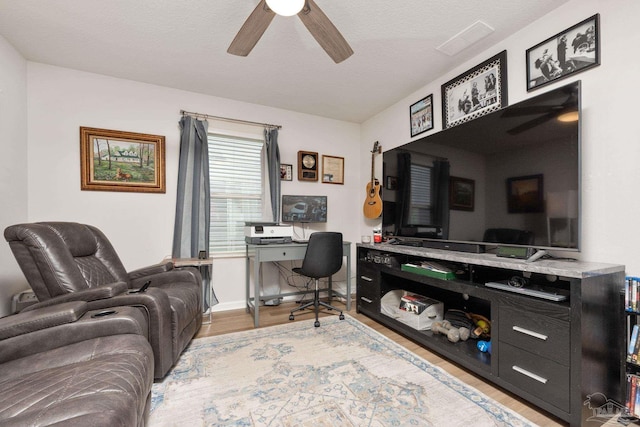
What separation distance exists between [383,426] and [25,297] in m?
2.78

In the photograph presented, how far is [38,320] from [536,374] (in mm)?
2520

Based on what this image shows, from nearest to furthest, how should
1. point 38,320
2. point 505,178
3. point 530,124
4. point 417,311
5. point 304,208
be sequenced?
point 38,320 → point 530,124 → point 505,178 → point 417,311 → point 304,208

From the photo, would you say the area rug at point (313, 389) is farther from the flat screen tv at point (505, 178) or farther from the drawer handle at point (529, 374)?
the flat screen tv at point (505, 178)

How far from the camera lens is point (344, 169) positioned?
3.88m

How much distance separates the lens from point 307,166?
3.57 metres

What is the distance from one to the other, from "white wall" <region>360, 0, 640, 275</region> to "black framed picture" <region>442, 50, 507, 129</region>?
0.36m

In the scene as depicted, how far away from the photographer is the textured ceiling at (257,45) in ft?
5.92

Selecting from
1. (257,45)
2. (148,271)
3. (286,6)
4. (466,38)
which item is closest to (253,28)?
(286,6)

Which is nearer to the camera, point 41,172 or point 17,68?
point 17,68

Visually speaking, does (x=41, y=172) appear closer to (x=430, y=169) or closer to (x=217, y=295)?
(x=217, y=295)

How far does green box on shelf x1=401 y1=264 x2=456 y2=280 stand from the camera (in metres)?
2.03

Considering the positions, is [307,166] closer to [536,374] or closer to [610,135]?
[610,135]

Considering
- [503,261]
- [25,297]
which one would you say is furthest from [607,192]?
[25,297]

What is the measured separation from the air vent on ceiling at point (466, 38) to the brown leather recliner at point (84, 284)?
2849 millimetres
